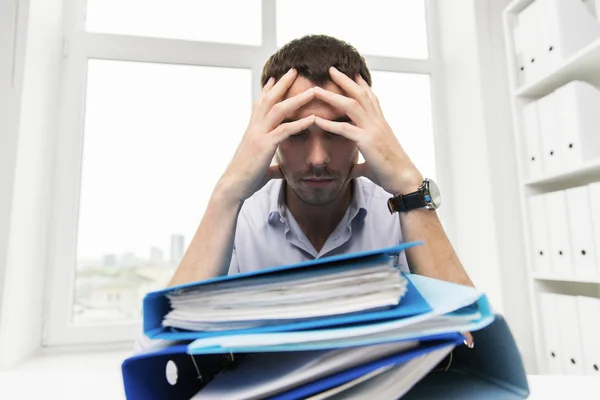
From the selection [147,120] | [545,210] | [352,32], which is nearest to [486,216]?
[545,210]

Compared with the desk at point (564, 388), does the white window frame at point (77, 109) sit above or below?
above

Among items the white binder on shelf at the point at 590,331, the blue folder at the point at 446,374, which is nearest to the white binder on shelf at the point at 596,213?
the white binder on shelf at the point at 590,331

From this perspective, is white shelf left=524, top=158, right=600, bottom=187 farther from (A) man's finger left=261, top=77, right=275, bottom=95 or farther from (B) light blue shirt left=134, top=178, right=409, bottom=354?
(A) man's finger left=261, top=77, right=275, bottom=95

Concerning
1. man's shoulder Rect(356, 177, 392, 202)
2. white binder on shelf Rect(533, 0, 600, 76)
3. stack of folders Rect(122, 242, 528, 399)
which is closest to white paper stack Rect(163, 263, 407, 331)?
stack of folders Rect(122, 242, 528, 399)

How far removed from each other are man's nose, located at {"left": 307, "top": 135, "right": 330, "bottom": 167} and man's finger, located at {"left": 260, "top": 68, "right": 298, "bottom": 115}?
10 cm

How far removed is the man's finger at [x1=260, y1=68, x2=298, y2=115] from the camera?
0.75 m

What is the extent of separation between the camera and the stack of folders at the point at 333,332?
0.79 feet

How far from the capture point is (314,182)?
78 cm

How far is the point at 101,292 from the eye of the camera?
161cm

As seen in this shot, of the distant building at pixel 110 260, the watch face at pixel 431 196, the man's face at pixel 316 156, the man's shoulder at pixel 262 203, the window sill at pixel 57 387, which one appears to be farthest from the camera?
the distant building at pixel 110 260

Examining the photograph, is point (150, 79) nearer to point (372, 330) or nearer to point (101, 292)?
point (101, 292)

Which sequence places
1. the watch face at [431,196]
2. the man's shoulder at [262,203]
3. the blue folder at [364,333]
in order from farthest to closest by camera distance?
the man's shoulder at [262,203] < the watch face at [431,196] < the blue folder at [364,333]

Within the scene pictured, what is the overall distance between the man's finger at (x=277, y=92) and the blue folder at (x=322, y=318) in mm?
518

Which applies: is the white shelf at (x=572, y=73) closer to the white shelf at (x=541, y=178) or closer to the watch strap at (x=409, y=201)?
the white shelf at (x=541, y=178)
